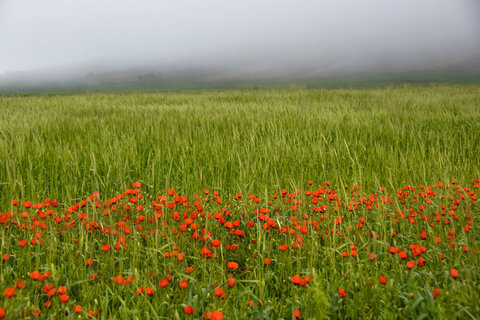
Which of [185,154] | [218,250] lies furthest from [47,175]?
[218,250]

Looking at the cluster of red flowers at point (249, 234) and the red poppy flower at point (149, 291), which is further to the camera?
the cluster of red flowers at point (249, 234)

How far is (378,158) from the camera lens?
397cm

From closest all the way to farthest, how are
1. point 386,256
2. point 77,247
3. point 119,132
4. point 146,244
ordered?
point 386,256, point 77,247, point 146,244, point 119,132

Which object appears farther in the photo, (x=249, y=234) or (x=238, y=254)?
(x=249, y=234)

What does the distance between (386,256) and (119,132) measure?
435 cm

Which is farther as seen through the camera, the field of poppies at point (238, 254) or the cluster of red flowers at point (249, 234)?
the cluster of red flowers at point (249, 234)

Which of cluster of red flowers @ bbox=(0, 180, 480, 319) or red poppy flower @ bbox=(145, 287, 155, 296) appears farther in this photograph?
cluster of red flowers @ bbox=(0, 180, 480, 319)

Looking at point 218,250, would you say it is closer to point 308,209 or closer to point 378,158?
point 308,209

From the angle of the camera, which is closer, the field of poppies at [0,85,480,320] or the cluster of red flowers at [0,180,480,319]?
the field of poppies at [0,85,480,320]

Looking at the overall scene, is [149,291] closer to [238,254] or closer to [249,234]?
[238,254]

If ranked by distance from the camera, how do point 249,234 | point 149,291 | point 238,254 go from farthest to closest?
point 249,234, point 238,254, point 149,291

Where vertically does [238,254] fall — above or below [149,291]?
below

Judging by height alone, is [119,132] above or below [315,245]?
above

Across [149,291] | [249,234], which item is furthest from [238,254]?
[149,291]
